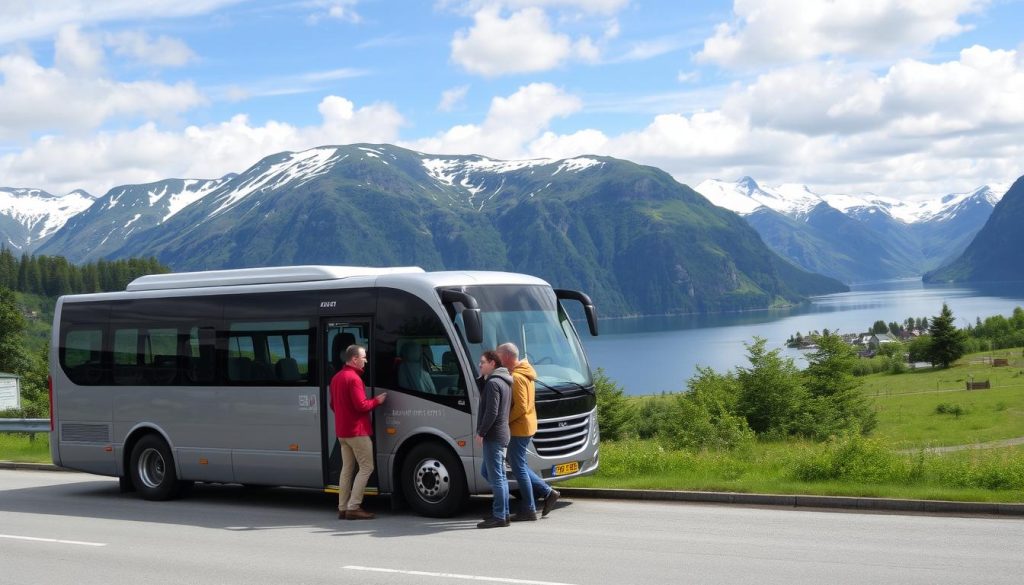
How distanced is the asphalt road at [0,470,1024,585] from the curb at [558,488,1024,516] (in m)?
0.33

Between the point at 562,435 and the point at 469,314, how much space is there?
226 cm

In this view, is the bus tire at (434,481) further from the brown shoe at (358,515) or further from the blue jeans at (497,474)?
the blue jeans at (497,474)

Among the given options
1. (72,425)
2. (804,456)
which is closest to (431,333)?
(804,456)

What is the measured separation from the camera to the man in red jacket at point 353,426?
13391mm

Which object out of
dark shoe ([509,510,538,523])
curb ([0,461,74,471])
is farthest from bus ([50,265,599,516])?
curb ([0,461,74,471])

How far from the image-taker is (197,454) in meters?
16.0

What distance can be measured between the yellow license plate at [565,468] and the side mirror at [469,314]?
2.10 m

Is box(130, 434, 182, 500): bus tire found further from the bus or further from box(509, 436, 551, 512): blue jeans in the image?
box(509, 436, 551, 512): blue jeans

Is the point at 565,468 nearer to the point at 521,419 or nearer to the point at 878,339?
the point at 521,419

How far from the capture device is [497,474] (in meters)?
12.6

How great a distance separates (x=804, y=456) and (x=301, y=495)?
804cm

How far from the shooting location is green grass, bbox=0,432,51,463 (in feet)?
76.9

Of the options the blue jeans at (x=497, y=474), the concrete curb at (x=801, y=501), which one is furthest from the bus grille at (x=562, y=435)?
the concrete curb at (x=801, y=501)

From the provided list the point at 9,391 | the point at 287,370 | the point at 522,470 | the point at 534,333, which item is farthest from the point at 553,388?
the point at 9,391
